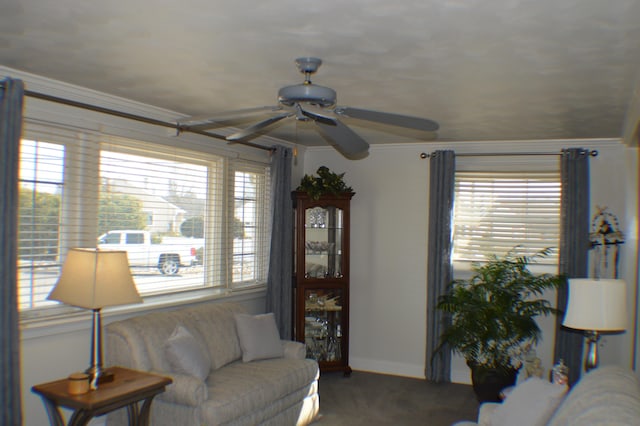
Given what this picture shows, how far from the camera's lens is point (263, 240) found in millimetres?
5793

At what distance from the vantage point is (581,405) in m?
2.34

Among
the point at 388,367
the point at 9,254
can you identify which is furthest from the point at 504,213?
the point at 9,254

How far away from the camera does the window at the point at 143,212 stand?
3.55m

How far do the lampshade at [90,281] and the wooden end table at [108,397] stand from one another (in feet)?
1.58

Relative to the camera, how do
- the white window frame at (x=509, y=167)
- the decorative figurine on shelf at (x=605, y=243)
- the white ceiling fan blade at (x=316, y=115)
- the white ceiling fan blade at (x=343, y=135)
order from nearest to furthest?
the white ceiling fan blade at (x=316, y=115) < the white ceiling fan blade at (x=343, y=135) < the decorative figurine on shelf at (x=605, y=243) < the white window frame at (x=509, y=167)

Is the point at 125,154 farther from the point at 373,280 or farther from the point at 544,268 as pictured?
the point at 544,268

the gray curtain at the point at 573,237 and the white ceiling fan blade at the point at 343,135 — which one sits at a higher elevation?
the white ceiling fan blade at the point at 343,135

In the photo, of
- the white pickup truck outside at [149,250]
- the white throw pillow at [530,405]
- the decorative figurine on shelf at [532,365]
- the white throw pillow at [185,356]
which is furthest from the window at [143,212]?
the white throw pillow at [530,405]

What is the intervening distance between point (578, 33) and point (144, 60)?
7.48 ft

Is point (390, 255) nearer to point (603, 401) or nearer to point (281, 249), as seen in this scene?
point (281, 249)

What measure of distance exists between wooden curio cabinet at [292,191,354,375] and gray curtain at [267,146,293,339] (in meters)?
0.11

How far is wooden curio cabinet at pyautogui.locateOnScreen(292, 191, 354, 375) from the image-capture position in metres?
5.77

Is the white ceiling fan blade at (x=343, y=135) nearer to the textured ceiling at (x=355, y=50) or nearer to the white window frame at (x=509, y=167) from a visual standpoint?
the textured ceiling at (x=355, y=50)

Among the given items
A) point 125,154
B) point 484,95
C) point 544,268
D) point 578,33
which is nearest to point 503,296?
point 544,268
